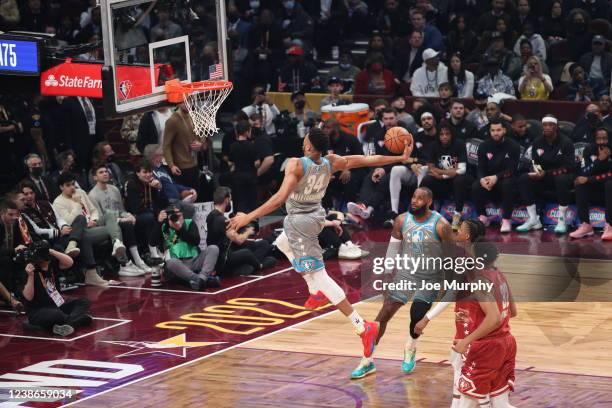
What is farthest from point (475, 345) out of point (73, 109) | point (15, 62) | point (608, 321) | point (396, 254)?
point (73, 109)

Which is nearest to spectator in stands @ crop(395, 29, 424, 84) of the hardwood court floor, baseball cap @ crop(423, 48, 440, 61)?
baseball cap @ crop(423, 48, 440, 61)

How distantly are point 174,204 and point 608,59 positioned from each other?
8280 mm

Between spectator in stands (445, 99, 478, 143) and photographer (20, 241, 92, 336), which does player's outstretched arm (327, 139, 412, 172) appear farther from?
spectator in stands (445, 99, 478, 143)

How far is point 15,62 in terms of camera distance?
1178cm

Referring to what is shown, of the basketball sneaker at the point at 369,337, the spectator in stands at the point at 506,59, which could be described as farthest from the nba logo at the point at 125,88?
the spectator in stands at the point at 506,59

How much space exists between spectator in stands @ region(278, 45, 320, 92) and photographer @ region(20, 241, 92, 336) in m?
9.28

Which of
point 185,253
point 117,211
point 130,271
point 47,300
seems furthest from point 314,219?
point 130,271

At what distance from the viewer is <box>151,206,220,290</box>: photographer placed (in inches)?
582

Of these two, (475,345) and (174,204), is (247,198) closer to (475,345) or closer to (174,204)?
(174,204)

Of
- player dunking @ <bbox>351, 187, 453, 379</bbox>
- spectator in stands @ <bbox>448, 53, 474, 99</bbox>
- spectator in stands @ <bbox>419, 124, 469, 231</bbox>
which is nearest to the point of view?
player dunking @ <bbox>351, 187, 453, 379</bbox>

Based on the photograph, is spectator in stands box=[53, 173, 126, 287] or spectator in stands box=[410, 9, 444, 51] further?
spectator in stands box=[410, 9, 444, 51]

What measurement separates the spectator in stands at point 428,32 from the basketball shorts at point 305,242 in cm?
1107

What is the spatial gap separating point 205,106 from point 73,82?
1763mm

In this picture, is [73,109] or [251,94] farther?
[251,94]
